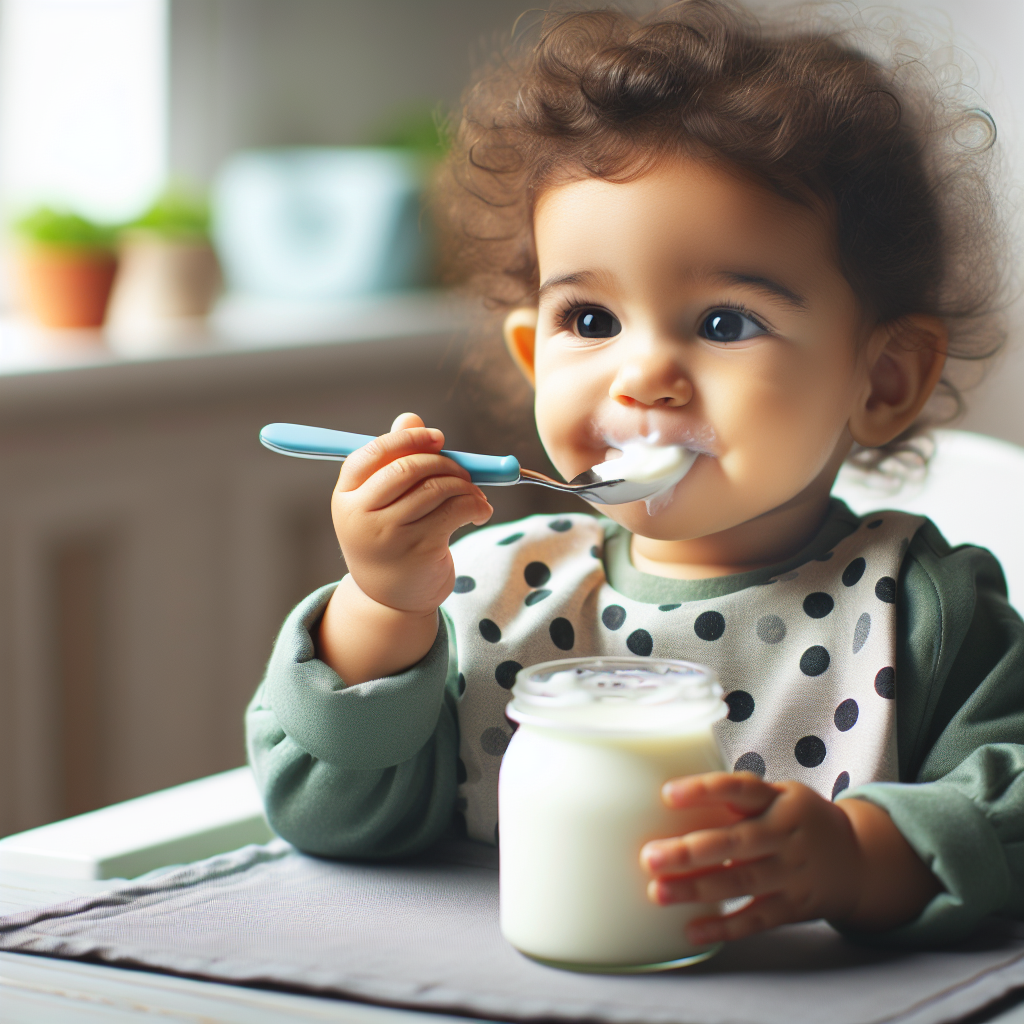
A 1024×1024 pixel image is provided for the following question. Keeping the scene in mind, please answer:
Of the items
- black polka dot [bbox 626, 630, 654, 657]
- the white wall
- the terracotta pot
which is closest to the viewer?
black polka dot [bbox 626, 630, 654, 657]

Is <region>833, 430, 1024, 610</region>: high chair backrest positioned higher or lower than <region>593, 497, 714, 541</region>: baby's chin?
lower

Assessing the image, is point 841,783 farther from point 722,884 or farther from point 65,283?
point 65,283

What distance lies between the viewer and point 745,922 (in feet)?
1.86

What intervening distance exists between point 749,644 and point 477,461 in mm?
184

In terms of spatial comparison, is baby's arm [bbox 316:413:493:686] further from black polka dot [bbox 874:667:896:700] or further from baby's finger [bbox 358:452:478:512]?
black polka dot [bbox 874:667:896:700]

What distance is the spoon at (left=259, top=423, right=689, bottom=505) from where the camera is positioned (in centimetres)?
67

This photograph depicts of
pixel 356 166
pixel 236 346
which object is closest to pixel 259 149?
pixel 356 166

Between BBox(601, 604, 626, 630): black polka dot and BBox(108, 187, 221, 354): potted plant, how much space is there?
50.1 inches

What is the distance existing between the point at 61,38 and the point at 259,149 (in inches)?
15.3

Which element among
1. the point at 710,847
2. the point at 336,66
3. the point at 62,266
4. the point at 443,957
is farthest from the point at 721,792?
the point at 336,66

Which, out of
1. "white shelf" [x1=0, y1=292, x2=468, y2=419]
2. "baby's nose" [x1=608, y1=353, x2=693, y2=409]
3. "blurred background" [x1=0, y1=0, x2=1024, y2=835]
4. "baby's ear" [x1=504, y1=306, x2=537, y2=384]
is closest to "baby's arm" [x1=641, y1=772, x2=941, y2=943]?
"baby's nose" [x1=608, y1=353, x2=693, y2=409]

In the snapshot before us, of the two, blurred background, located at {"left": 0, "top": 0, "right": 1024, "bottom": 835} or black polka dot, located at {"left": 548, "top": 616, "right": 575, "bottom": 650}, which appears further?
blurred background, located at {"left": 0, "top": 0, "right": 1024, "bottom": 835}

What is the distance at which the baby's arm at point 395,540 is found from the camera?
655 millimetres

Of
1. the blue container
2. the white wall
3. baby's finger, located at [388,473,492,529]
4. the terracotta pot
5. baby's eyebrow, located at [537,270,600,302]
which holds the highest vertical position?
the white wall
